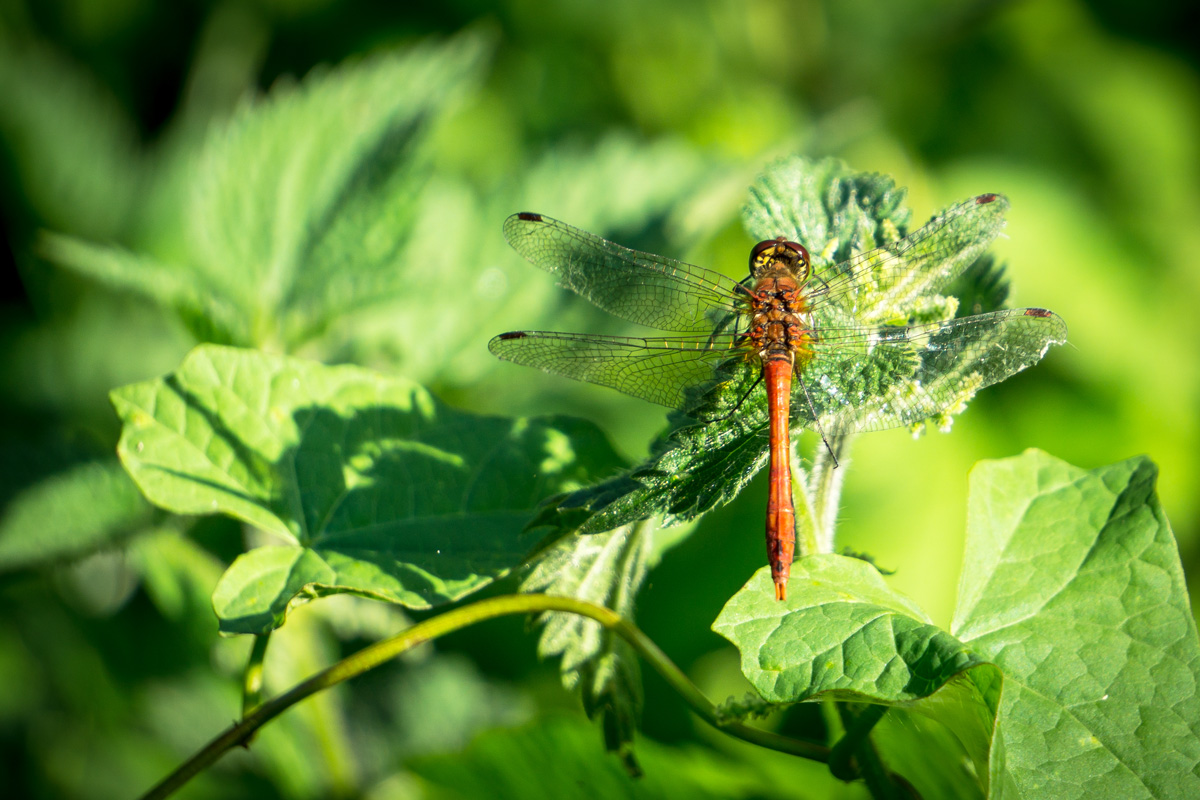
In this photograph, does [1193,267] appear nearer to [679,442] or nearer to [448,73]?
[448,73]

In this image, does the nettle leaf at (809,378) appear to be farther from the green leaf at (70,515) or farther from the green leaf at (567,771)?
the green leaf at (70,515)

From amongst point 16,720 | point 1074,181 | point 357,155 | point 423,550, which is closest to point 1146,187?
point 1074,181

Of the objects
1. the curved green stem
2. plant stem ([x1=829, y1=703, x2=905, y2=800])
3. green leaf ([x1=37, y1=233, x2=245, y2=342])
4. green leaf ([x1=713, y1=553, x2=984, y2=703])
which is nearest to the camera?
green leaf ([x1=713, y1=553, x2=984, y2=703])

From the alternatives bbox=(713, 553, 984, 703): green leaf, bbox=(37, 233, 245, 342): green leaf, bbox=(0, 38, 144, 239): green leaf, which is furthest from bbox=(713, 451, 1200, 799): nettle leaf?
bbox=(0, 38, 144, 239): green leaf

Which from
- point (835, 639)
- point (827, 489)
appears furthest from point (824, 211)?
point (835, 639)

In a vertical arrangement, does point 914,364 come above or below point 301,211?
below

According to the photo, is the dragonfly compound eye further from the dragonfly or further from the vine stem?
the vine stem

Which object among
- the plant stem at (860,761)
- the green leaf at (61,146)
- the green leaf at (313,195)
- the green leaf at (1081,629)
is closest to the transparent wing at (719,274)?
the green leaf at (1081,629)

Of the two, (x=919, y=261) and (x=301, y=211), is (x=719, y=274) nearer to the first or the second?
(x=919, y=261)
